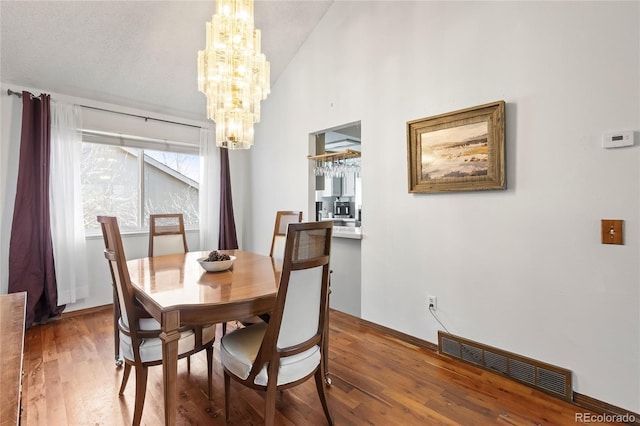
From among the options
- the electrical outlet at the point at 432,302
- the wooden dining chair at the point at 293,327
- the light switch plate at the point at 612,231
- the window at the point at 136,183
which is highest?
the window at the point at 136,183

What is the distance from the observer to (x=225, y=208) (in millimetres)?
4344

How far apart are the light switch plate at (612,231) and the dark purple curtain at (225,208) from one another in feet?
12.8

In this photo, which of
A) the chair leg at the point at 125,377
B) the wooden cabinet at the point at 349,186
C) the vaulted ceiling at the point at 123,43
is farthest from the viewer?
the wooden cabinet at the point at 349,186

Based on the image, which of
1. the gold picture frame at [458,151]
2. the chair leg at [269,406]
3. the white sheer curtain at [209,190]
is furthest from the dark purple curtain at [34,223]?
the gold picture frame at [458,151]

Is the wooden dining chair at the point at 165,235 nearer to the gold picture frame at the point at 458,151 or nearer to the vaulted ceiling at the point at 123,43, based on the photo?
the vaulted ceiling at the point at 123,43

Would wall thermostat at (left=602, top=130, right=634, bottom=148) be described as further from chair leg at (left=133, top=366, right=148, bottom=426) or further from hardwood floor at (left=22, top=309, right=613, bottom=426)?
chair leg at (left=133, top=366, right=148, bottom=426)

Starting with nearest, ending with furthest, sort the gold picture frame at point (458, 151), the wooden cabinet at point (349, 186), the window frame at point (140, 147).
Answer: the gold picture frame at point (458, 151)
the window frame at point (140, 147)
the wooden cabinet at point (349, 186)

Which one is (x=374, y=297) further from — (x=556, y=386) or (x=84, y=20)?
(x=84, y=20)

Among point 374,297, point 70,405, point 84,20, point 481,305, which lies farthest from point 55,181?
point 481,305

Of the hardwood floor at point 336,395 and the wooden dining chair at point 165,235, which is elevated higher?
the wooden dining chair at point 165,235

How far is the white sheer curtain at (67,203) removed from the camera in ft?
10.2

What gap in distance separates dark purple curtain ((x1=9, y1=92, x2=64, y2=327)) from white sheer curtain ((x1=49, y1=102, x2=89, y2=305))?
7 centimetres

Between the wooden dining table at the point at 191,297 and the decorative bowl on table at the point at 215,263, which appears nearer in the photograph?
the wooden dining table at the point at 191,297

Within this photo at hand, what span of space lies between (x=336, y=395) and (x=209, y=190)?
3.18m
